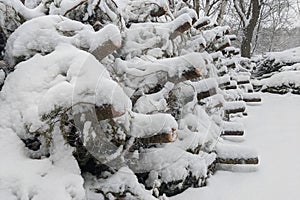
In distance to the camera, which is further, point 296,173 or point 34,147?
point 296,173

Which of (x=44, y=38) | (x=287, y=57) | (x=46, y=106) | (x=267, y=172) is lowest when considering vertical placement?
(x=287, y=57)

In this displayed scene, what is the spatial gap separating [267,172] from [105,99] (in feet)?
7.35

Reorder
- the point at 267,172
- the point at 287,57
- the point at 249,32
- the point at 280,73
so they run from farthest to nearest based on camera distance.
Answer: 1. the point at 249,32
2. the point at 287,57
3. the point at 280,73
4. the point at 267,172

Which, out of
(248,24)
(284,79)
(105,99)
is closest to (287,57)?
(284,79)

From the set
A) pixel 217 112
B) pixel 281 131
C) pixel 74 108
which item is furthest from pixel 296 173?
pixel 74 108

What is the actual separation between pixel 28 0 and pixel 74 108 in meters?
1.92

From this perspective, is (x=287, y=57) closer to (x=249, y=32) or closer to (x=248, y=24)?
(x=249, y=32)

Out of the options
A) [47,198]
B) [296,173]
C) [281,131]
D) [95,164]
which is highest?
[47,198]

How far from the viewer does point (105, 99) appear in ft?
5.81

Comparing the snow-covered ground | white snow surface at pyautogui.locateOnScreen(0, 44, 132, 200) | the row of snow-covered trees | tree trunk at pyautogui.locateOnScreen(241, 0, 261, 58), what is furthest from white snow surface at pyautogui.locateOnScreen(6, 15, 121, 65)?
tree trunk at pyautogui.locateOnScreen(241, 0, 261, 58)

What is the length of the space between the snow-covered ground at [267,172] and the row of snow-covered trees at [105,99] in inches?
5.9

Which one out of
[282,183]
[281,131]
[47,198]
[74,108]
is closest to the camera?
[47,198]

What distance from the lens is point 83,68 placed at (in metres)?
1.98

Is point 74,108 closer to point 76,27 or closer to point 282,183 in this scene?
point 76,27
